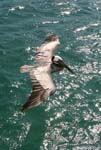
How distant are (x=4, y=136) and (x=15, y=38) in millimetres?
14696

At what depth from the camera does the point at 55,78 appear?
3469cm

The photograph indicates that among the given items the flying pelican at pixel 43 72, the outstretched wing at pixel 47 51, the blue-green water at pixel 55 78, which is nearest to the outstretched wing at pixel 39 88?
the flying pelican at pixel 43 72

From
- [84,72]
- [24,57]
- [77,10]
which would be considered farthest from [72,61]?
[77,10]

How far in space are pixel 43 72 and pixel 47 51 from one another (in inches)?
168

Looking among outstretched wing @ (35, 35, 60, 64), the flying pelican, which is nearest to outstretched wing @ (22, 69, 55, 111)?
the flying pelican

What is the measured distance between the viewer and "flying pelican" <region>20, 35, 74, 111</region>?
57.6 feet

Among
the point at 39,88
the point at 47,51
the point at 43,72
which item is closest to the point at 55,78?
the point at 47,51

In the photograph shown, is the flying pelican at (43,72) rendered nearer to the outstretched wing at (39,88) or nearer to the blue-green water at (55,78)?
the outstretched wing at (39,88)

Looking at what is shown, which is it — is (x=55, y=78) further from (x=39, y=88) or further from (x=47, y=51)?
(x=39, y=88)

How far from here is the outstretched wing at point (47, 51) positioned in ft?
75.6

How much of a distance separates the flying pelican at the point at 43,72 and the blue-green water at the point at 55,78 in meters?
7.19

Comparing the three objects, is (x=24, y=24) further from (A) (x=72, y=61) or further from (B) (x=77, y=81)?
(B) (x=77, y=81)

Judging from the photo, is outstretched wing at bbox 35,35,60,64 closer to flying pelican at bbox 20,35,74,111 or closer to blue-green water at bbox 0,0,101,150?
flying pelican at bbox 20,35,74,111

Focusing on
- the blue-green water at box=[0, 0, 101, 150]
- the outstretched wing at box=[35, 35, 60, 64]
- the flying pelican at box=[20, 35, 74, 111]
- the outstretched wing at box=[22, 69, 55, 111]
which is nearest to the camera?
the outstretched wing at box=[22, 69, 55, 111]
